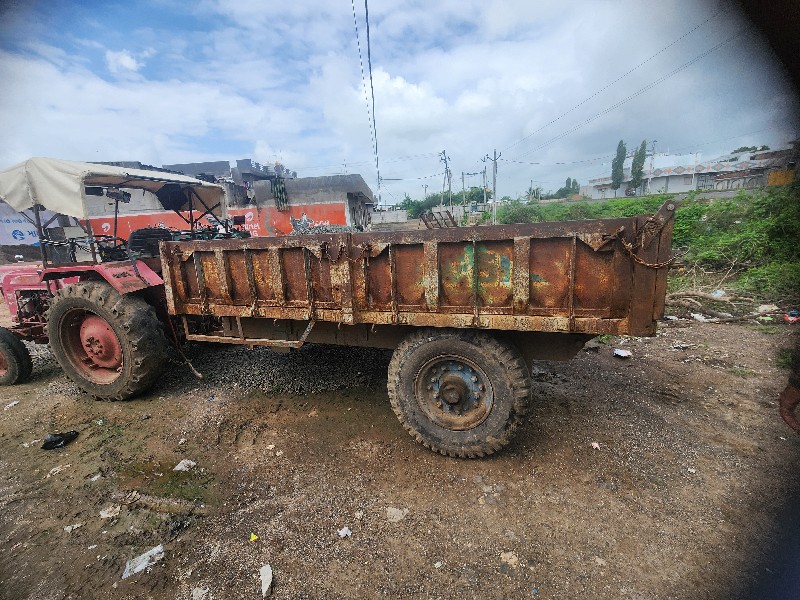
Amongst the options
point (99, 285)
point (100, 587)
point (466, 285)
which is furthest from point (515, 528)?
point (99, 285)

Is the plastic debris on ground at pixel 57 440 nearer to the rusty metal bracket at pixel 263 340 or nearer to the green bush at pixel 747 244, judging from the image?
the rusty metal bracket at pixel 263 340

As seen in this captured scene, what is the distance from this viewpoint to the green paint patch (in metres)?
2.80

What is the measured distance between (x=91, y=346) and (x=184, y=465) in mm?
2335

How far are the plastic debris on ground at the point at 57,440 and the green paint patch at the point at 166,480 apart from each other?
0.92 metres

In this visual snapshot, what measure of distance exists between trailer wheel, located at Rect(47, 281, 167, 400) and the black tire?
0.89 m

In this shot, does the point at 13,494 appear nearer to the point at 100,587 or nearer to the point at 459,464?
the point at 100,587

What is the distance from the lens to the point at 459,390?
3.04 m

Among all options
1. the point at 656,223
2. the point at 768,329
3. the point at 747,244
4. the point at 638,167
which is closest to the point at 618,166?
the point at 638,167

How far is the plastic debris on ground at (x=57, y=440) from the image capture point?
3.40 meters

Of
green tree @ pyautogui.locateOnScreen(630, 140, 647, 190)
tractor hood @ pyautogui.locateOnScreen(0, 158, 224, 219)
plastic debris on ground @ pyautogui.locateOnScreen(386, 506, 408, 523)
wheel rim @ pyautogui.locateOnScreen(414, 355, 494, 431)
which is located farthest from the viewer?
green tree @ pyautogui.locateOnScreen(630, 140, 647, 190)

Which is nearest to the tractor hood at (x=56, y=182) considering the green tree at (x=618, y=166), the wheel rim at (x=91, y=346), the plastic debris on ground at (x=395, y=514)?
the wheel rim at (x=91, y=346)

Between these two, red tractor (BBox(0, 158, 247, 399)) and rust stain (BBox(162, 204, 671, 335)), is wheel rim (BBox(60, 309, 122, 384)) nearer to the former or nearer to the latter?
red tractor (BBox(0, 158, 247, 399))

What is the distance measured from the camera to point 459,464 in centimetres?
302

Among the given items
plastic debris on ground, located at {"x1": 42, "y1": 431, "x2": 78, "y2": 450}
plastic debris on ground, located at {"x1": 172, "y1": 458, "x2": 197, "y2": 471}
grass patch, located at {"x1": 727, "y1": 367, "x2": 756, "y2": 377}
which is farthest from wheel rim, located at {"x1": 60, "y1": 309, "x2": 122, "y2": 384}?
grass patch, located at {"x1": 727, "y1": 367, "x2": 756, "y2": 377}
